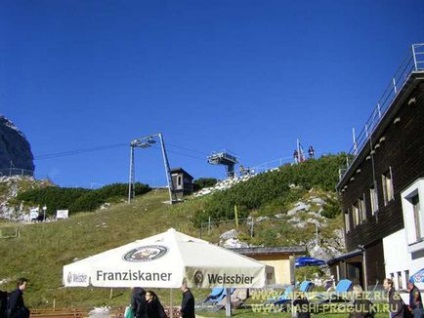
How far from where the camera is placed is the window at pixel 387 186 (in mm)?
19516

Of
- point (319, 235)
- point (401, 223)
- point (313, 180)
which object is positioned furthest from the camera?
Answer: point (313, 180)

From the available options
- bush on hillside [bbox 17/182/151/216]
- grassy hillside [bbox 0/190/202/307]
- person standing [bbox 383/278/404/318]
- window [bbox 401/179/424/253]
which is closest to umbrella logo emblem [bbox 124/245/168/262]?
person standing [bbox 383/278/404/318]

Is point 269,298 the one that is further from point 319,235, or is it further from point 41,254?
point 41,254

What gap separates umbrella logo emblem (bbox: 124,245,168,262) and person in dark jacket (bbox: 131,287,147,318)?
779 millimetres

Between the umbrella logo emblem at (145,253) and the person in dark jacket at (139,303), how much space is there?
78 cm

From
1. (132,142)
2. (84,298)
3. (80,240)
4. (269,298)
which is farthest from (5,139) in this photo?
(269,298)

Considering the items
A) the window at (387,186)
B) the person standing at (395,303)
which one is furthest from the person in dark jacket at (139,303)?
the window at (387,186)

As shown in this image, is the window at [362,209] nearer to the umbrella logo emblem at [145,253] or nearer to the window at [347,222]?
the window at [347,222]

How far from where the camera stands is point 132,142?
69.4 metres

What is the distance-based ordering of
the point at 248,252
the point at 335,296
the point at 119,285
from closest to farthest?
the point at 119,285
the point at 335,296
the point at 248,252

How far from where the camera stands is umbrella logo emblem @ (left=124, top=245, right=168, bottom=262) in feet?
33.2

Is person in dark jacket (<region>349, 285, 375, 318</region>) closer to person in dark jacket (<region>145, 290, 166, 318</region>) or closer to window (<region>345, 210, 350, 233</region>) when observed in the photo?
person in dark jacket (<region>145, 290, 166, 318</region>)

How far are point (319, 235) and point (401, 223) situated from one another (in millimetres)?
17964

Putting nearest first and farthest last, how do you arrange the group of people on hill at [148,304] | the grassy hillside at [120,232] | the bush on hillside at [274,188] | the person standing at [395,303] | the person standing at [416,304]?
the group of people on hill at [148,304], the person standing at [395,303], the person standing at [416,304], the grassy hillside at [120,232], the bush on hillside at [274,188]
